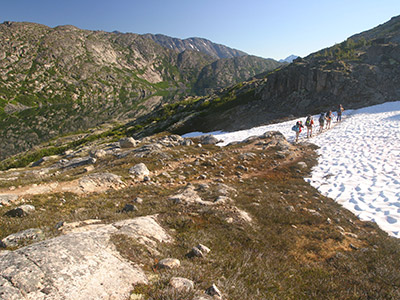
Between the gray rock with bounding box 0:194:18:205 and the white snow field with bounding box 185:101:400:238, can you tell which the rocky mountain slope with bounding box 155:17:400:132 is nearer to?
the white snow field with bounding box 185:101:400:238

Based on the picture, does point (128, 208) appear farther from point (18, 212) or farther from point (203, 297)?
point (203, 297)

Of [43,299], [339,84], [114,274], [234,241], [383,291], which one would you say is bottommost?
[383,291]

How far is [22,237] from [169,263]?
12.3 ft

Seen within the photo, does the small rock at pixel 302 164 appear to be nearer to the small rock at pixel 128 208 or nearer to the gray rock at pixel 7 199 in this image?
the small rock at pixel 128 208

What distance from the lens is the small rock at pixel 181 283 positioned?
3.99 metres

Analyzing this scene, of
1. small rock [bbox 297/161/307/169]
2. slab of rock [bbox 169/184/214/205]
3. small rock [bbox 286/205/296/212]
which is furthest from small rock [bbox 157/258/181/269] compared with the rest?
small rock [bbox 297/161/307/169]

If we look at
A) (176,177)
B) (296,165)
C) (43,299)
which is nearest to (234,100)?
(296,165)

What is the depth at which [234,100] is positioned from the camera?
2063 inches

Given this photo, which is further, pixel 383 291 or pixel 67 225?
pixel 67 225

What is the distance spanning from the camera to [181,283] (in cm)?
413

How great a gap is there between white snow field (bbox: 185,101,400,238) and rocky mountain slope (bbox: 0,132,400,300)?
37.3 inches

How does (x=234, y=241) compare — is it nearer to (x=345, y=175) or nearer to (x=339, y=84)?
(x=345, y=175)

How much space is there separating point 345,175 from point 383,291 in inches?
400

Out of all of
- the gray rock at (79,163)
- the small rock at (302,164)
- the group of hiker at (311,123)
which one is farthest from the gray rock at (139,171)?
the group of hiker at (311,123)
